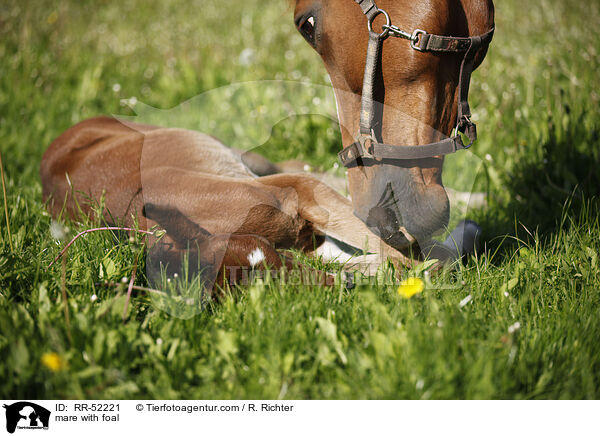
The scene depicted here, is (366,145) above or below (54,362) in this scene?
above

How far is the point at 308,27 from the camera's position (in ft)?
7.22

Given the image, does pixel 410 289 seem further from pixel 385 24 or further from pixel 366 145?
pixel 385 24

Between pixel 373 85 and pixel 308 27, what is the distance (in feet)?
1.36

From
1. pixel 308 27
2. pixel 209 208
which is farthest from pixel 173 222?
pixel 308 27

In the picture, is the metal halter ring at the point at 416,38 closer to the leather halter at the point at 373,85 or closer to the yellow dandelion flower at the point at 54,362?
the leather halter at the point at 373,85

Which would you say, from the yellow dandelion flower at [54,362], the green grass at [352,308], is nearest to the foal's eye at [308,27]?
the green grass at [352,308]

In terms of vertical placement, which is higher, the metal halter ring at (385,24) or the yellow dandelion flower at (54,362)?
the metal halter ring at (385,24)

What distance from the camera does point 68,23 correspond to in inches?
287

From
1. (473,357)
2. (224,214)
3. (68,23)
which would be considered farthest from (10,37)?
(473,357)

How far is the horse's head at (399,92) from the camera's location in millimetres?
1988

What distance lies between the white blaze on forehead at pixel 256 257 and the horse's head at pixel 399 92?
49 cm
